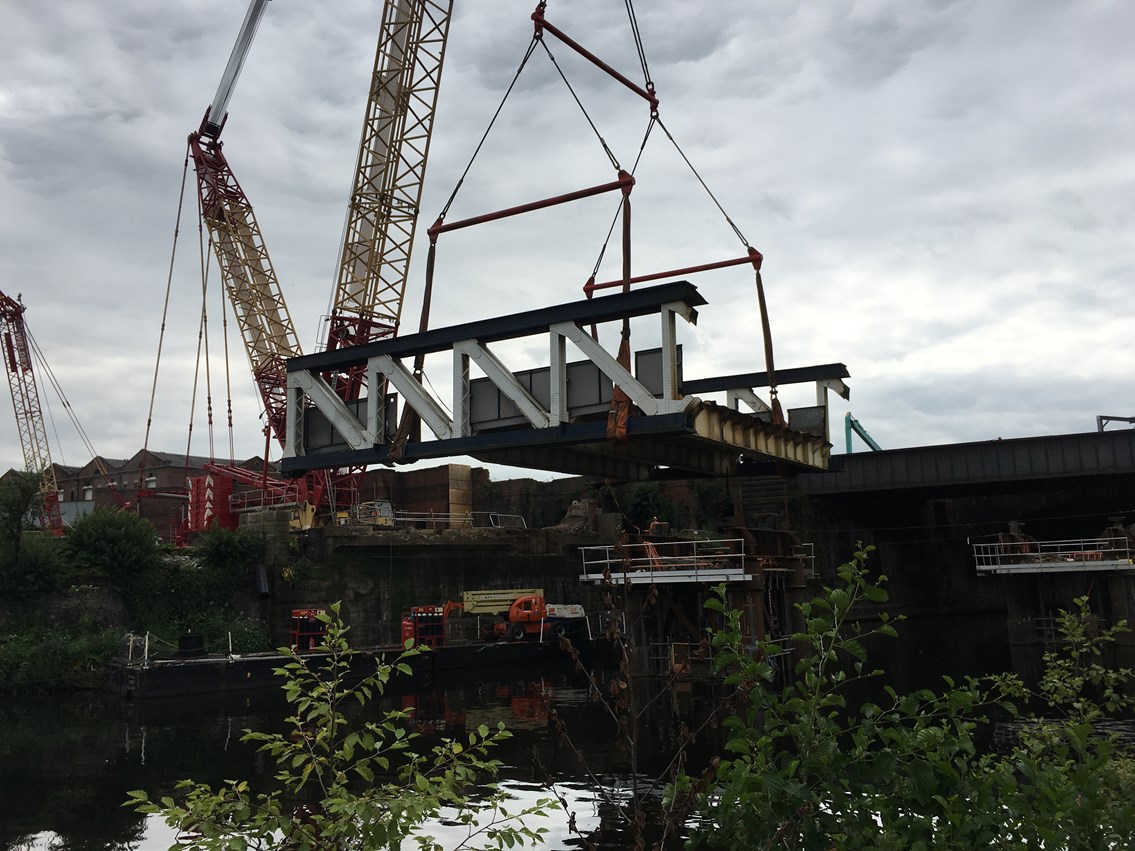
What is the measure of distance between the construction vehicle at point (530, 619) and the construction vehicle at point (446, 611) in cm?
23

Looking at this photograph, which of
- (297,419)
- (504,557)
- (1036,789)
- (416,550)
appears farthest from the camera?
(504,557)

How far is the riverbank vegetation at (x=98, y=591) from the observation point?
110ft

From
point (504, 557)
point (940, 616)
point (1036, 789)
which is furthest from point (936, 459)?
point (1036, 789)

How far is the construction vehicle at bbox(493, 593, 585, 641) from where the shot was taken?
3975 cm

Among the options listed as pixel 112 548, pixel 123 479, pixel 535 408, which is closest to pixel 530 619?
pixel 112 548

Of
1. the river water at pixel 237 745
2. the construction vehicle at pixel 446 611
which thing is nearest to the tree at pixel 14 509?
the river water at pixel 237 745

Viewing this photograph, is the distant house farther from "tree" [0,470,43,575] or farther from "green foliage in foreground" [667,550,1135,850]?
"green foliage in foreground" [667,550,1135,850]

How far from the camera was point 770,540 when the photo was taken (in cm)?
2883

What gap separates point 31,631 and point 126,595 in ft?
12.3

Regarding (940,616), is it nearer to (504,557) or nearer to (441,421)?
(504,557)

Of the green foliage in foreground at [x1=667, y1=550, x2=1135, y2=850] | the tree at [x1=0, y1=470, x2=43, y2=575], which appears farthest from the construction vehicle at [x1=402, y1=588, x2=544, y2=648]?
the green foliage in foreground at [x1=667, y1=550, x2=1135, y2=850]

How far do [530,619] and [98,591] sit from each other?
1763cm

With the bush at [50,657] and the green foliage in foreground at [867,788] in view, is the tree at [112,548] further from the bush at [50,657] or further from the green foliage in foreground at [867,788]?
the green foliage in foreground at [867,788]

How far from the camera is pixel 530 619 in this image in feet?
132
